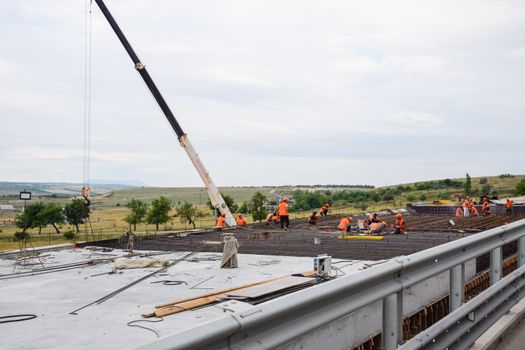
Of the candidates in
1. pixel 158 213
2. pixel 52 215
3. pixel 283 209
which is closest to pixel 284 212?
pixel 283 209

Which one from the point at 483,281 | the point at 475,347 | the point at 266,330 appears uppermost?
the point at 266,330

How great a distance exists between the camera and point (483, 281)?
1310cm

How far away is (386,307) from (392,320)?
105 mm

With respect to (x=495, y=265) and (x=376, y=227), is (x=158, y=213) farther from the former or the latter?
(x=495, y=265)

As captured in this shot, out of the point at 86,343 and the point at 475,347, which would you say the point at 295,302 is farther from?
the point at 86,343

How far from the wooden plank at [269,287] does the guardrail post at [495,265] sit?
11.0 ft

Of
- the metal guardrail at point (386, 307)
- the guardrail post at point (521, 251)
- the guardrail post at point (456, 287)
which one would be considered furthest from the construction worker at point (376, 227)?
the guardrail post at point (456, 287)

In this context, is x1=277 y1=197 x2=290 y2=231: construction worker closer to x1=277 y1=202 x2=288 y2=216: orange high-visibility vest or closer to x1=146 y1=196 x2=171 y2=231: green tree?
x1=277 y1=202 x2=288 y2=216: orange high-visibility vest

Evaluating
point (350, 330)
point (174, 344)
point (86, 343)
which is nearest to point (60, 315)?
point (86, 343)

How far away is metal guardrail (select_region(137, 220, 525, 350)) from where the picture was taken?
2588 millimetres

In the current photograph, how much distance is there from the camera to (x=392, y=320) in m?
4.16

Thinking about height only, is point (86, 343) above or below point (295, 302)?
below

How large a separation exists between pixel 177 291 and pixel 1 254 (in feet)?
26.9

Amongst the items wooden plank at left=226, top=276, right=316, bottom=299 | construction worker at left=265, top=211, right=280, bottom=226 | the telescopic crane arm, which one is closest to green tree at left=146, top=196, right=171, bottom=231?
the telescopic crane arm
